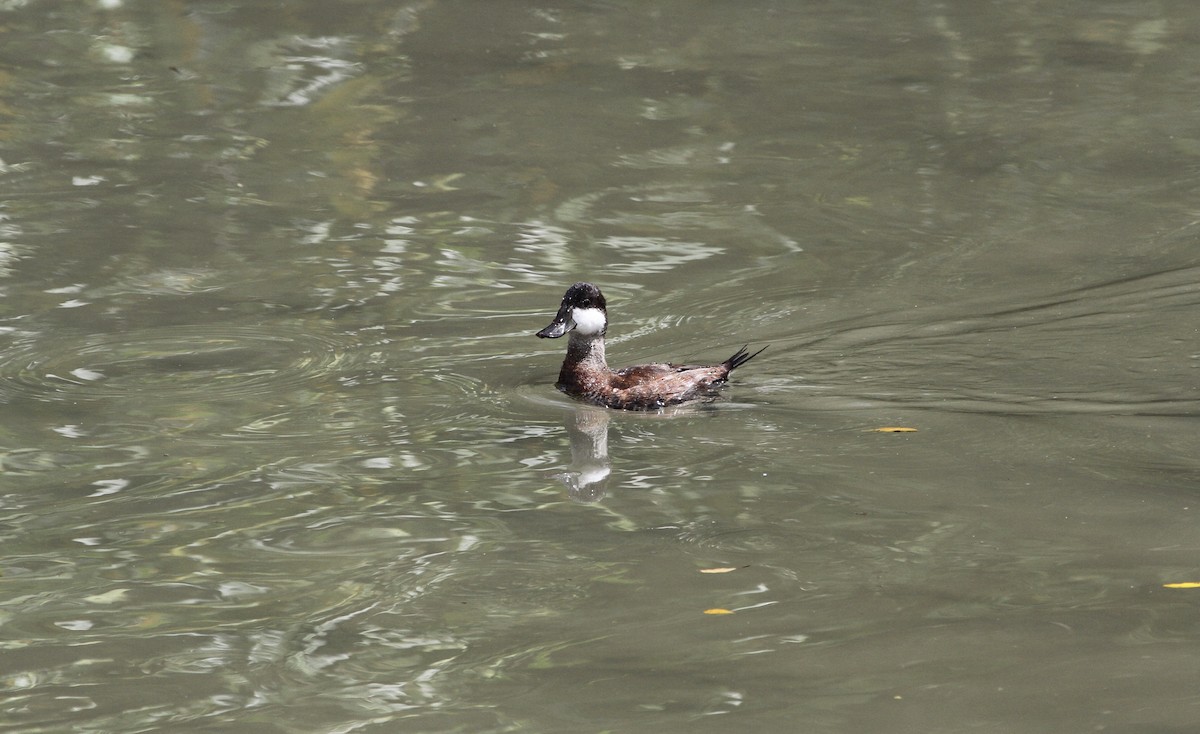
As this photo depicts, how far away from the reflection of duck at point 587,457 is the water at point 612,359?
0.03 metres

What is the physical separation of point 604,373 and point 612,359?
42.6 inches

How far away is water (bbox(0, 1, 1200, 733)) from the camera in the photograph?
5.49 metres

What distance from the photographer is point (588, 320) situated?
30.3 feet

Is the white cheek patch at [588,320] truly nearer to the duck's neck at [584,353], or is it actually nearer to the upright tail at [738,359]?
the duck's neck at [584,353]

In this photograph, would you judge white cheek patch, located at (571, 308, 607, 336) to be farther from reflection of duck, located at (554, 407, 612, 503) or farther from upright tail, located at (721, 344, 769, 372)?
upright tail, located at (721, 344, 769, 372)

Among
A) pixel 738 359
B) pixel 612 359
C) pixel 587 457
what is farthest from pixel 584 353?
pixel 587 457

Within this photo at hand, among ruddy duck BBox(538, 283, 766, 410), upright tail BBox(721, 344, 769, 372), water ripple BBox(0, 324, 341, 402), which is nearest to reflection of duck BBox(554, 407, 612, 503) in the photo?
ruddy duck BBox(538, 283, 766, 410)

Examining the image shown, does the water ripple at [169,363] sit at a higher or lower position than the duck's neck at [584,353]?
lower

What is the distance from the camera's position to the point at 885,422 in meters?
8.30

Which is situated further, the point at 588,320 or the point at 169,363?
the point at 169,363

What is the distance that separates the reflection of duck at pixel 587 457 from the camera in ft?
24.2

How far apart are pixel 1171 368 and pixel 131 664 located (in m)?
5.88

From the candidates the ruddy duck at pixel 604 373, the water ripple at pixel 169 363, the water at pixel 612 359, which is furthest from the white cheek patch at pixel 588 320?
the water ripple at pixel 169 363

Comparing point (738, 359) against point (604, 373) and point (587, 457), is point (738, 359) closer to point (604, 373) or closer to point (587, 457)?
point (604, 373)
